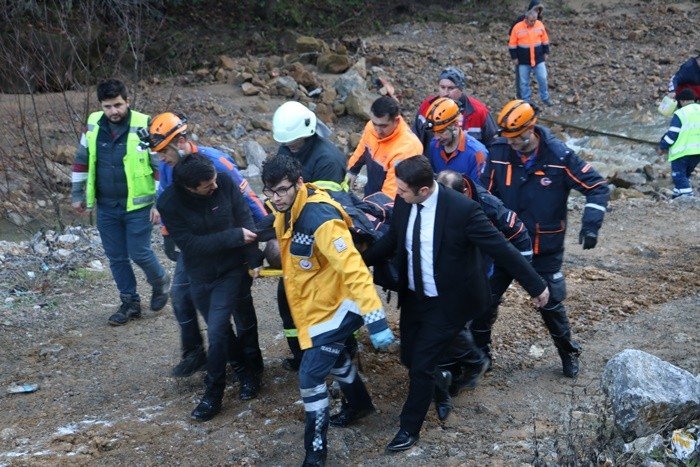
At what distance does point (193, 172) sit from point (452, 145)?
1944 millimetres

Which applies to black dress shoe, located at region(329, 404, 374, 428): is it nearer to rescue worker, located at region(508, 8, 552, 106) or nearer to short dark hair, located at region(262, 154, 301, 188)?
short dark hair, located at region(262, 154, 301, 188)

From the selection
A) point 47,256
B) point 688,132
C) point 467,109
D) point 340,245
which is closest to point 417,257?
point 340,245

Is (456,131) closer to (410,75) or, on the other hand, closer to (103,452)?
(103,452)

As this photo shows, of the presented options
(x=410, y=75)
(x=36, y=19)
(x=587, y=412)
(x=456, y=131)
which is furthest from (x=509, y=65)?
(x=587, y=412)

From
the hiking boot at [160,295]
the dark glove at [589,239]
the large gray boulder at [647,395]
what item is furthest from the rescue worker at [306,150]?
the hiking boot at [160,295]

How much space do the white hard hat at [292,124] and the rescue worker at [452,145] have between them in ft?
3.18

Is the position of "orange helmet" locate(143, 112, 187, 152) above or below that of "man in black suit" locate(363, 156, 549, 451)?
above

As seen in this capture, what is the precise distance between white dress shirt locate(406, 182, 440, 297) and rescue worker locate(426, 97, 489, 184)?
1393mm

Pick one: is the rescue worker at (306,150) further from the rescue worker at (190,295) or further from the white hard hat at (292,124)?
the rescue worker at (190,295)

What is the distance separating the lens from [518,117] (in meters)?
5.46

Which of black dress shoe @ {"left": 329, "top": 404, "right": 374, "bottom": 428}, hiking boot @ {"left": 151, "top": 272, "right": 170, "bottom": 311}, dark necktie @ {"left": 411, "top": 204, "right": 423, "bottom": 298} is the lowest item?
hiking boot @ {"left": 151, "top": 272, "right": 170, "bottom": 311}

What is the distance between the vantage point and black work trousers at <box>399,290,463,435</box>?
4809 millimetres

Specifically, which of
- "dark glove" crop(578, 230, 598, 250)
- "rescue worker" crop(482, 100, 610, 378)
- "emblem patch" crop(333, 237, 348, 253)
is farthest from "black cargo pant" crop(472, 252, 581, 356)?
"emblem patch" crop(333, 237, 348, 253)

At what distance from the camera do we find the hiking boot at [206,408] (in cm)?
547
